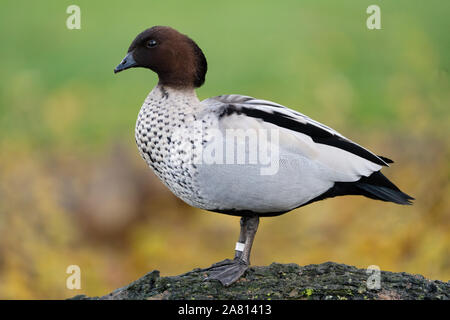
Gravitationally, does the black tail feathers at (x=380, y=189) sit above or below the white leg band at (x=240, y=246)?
above

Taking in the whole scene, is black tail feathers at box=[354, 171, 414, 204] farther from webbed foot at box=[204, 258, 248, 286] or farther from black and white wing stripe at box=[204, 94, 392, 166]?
webbed foot at box=[204, 258, 248, 286]

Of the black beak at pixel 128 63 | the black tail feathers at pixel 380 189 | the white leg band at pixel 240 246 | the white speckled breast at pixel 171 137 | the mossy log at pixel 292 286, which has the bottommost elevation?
the mossy log at pixel 292 286

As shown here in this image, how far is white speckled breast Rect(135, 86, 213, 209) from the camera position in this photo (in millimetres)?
2053

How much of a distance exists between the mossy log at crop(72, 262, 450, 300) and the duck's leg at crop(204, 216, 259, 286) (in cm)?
3

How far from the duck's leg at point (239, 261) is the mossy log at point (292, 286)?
3 centimetres

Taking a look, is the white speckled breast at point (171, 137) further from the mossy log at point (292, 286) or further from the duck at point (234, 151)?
the mossy log at point (292, 286)

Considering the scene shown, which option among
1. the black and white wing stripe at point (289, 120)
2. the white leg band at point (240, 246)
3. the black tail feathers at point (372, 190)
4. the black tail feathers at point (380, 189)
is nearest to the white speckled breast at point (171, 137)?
the black and white wing stripe at point (289, 120)

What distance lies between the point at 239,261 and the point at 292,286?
23cm

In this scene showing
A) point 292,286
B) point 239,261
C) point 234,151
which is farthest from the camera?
point 239,261

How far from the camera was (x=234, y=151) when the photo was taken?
202 centimetres

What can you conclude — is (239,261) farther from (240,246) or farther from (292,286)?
(292,286)

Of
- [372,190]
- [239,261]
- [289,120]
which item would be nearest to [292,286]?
[239,261]

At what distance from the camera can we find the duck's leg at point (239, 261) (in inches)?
84.7

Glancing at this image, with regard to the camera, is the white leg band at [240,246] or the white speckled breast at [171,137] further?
the white leg band at [240,246]
